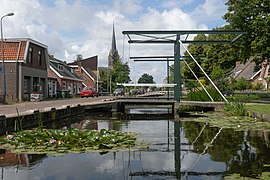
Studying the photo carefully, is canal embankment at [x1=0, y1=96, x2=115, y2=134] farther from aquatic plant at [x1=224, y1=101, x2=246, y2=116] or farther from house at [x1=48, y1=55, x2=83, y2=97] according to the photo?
house at [x1=48, y1=55, x2=83, y2=97]

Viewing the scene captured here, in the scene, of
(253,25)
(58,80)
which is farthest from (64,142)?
(58,80)

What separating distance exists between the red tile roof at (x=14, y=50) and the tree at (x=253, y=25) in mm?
18246

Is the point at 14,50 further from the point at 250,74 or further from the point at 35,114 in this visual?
the point at 250,74

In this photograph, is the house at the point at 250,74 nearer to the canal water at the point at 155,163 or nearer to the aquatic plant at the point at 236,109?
the aquatic plant at the point at 236,109

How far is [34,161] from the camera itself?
742 cm

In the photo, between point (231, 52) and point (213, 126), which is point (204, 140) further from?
point (231, 52)

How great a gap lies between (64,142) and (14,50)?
24.2 metres

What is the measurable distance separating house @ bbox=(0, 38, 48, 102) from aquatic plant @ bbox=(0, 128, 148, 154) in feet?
61.2

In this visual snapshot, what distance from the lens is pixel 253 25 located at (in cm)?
2386

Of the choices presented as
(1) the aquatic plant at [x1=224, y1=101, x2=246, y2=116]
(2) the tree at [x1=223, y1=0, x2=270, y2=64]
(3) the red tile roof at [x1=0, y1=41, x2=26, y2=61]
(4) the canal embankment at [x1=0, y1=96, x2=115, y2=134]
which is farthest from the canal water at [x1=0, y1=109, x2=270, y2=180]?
(3) the red tile roof at [x1=0, y1=41, x2=26, y2=61]

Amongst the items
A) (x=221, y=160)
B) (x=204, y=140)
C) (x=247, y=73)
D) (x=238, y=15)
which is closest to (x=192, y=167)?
(x=221, y=160)

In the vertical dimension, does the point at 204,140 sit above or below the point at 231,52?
below

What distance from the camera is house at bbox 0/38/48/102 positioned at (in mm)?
29391

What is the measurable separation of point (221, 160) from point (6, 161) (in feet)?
15.7
